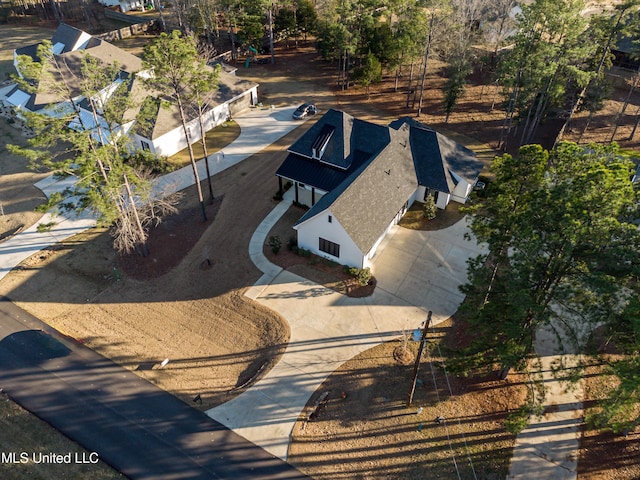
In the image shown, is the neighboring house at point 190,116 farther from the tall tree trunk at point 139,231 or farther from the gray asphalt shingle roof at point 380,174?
the gray asphalt shingle roof at point 380,174

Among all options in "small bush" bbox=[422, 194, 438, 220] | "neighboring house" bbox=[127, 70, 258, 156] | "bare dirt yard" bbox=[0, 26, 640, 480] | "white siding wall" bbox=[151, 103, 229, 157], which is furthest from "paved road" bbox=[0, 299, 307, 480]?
"small bush" bbox=[422, 194, 438, 220]

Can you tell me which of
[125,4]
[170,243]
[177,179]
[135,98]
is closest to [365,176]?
[170,243]

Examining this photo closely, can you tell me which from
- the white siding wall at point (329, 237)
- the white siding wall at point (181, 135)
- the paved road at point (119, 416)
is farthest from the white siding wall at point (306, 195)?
the paved road at point (119, 416)

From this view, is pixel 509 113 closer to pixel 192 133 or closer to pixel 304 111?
pixel 304 111

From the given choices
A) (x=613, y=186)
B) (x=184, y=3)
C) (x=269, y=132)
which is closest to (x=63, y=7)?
(x=184, y=3)

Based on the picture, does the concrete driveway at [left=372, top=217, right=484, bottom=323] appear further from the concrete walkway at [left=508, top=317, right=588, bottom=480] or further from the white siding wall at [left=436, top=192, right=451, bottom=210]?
the concrete walkway at [left=508, top=317, right=588, bottom=480]

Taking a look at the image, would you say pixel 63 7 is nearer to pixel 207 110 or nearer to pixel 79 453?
pixel 207 110
